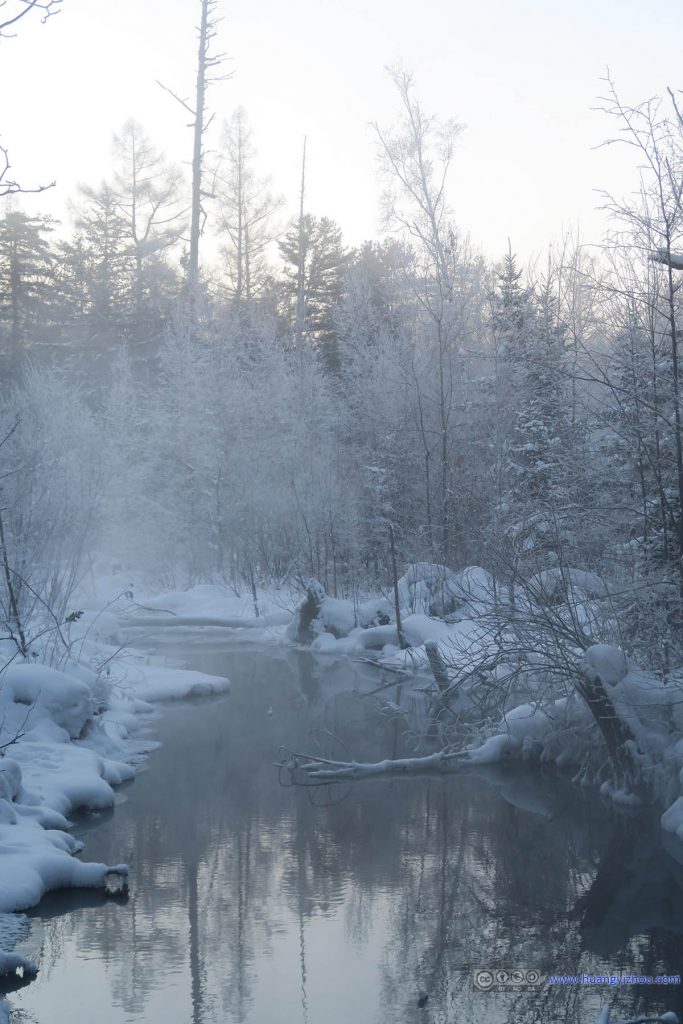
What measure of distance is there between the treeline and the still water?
2.33 m

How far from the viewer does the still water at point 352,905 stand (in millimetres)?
6008

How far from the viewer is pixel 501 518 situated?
18.6 m

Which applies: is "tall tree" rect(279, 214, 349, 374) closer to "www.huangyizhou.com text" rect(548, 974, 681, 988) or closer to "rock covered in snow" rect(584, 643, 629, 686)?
"rock covered in snow" rect(584, 643, 629, 686)

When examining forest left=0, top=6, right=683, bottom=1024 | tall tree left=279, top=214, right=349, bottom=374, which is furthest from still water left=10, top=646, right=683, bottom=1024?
tall tree left=279, top=214, right=349, bottom=374

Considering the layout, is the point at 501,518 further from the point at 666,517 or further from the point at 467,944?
the point at 467,944

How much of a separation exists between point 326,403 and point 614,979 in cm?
2449

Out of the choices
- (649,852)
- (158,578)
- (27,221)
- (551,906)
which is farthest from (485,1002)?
(27,221)

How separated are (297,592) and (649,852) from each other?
52.6 ft

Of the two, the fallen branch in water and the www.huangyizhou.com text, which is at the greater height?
the fallen branch in water

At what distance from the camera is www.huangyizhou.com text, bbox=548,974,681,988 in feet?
20.4

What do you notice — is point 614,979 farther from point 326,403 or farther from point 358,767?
point 326,403

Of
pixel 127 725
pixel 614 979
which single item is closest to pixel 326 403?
pixel 127 725

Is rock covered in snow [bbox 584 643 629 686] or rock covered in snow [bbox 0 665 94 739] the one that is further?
rock covered in snow [bbox 0 665 94 739]

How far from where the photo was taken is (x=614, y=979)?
20.6 ft
